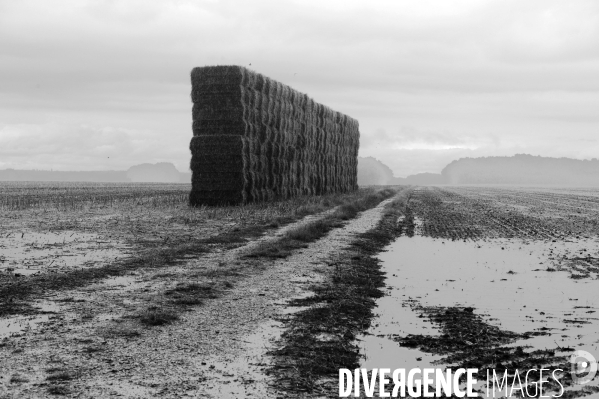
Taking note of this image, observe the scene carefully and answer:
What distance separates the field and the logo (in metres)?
0.09

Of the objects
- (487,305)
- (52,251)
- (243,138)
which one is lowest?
(487,305)

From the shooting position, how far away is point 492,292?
9.70m

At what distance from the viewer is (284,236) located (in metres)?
16.8

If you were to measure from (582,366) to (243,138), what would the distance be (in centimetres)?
2244

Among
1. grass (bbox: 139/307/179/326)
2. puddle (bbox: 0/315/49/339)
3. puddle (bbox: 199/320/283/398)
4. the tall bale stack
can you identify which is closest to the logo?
puddle (bbox: 199/320/283/398)

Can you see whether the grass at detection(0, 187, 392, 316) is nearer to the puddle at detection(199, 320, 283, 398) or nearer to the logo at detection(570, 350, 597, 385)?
the puddle at detection(199, 320, 283, 398)

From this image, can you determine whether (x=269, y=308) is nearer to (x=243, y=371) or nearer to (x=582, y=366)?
(x=243, y=371)

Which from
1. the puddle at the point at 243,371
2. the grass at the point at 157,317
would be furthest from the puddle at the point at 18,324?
the puddle at the point at 243,371

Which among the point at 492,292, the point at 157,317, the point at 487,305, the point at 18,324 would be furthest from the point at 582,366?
the point at 18,324

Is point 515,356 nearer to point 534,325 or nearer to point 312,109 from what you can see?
point 534,325

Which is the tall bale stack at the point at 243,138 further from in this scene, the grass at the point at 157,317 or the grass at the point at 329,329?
the grass at the point at 157,317

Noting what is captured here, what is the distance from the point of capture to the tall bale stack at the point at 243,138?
2711cm

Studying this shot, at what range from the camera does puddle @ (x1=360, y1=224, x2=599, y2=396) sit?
679cm

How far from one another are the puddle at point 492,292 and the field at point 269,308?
1.3 inches
